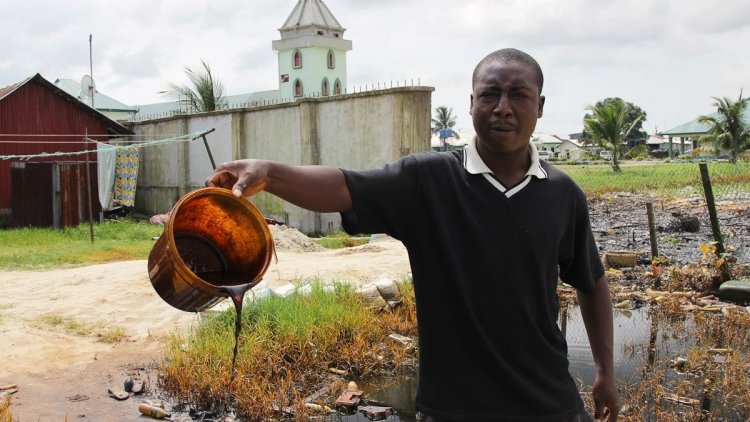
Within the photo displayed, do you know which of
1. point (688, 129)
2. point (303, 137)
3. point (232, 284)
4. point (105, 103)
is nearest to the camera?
point (232, 284)

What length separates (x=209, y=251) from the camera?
7.87 feet

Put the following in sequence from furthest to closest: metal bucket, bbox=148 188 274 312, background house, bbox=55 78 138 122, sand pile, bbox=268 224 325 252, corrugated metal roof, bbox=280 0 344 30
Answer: corrugated metal roof, bbox=280 0 344 30 < background house, bbox=55 78 138 122 < sand pile, bbox=268 224 325 252 < metal bucket, bbox=148 188 274 312

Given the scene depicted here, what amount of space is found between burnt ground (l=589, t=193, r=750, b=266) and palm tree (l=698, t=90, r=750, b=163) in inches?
601

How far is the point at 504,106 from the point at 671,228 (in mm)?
11027

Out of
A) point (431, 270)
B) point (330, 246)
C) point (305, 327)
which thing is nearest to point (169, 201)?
point (330, 246)

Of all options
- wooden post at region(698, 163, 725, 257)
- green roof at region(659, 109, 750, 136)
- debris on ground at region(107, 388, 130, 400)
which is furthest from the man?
green roof at region(659, 109, 750, 136)

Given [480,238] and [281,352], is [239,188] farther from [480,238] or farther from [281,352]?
[281,352]

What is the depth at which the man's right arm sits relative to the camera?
1789 millimetres

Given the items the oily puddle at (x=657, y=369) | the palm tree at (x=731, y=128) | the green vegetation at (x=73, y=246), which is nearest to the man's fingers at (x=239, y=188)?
the oily puddle at (x=657, y=369)

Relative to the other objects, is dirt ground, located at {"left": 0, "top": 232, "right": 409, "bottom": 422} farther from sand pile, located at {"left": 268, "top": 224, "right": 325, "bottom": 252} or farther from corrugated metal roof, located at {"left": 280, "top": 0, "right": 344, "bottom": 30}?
corrugated metal roof, located at {"left": 280, "top": 0, "right": 344, "bottom": 30}

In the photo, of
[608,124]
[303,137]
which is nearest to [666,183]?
[608,124]

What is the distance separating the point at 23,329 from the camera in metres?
6.24

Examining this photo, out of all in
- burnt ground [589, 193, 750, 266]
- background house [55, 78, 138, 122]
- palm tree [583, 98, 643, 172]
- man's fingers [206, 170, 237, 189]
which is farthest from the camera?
background house [55, 78, 138, 122]

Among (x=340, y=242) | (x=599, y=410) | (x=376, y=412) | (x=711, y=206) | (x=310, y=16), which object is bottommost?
(x=376, y=412)
